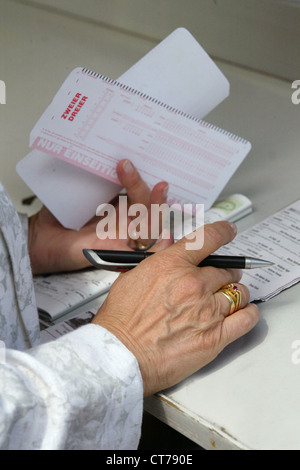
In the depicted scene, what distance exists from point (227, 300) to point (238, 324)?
0.03m

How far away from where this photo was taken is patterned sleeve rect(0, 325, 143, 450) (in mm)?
581

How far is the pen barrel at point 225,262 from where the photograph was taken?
2.50 feet

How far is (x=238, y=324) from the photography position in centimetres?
71

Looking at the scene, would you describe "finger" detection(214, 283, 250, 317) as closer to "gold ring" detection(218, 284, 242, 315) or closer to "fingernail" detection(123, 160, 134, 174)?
"gold ring" detection(218, 284, 242, 315)

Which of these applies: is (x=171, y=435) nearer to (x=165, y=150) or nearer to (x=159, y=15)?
(x=165, y=150)

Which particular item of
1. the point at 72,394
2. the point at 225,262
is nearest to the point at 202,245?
the point at 225,262

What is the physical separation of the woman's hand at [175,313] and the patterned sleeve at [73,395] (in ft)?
0.10

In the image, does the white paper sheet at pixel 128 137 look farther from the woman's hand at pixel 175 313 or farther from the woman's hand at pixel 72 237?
the woman's hand at pixel 175 313

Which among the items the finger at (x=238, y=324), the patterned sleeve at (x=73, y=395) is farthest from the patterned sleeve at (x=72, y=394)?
the finger at (x=238, y=324)

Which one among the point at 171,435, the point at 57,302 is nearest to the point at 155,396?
the point at 57,302

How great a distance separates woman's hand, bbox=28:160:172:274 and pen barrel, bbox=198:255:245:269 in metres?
0.24

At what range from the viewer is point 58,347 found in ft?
2.11

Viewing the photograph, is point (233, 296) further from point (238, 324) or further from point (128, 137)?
point (128, 137)

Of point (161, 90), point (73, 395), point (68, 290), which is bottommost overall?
point (68, 290)
